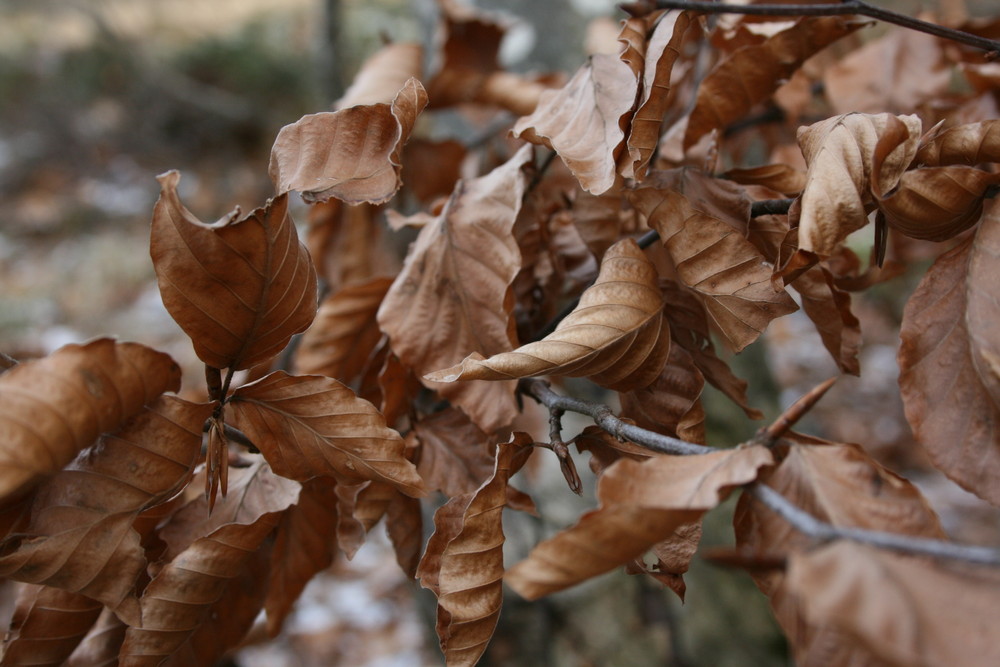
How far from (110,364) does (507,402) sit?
26 cm

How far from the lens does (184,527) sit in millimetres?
506

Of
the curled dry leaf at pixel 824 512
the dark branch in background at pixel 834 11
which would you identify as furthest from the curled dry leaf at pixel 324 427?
the dark branch in background at pixel 834 11

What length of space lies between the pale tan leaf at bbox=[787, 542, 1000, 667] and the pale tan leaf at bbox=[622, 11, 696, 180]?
270 millimetres

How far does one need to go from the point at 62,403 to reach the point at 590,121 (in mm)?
379

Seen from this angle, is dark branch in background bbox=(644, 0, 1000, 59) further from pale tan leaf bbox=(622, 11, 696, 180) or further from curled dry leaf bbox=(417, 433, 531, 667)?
curled dry leaf bbox=(417, 433, 531, 667)

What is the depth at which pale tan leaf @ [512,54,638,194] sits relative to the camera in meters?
0.46

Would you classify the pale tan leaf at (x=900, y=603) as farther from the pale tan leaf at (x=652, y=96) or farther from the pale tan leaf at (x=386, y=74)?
the pale tan leaf at (x=386, y=74)

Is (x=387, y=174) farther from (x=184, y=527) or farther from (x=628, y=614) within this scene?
(x=628, y=614)

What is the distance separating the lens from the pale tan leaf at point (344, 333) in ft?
2.19

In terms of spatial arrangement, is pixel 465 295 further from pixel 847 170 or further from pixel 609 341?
pixel 847 170

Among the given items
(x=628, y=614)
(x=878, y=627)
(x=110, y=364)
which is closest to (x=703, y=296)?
(x=878, y=627)

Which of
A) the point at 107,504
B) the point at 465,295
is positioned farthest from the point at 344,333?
the point at 107,504

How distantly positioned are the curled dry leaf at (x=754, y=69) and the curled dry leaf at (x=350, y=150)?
0.28 meters

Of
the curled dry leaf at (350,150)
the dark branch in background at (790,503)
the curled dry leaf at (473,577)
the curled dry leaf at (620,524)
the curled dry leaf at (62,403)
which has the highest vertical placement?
the curled dry leaf at (350,150)
